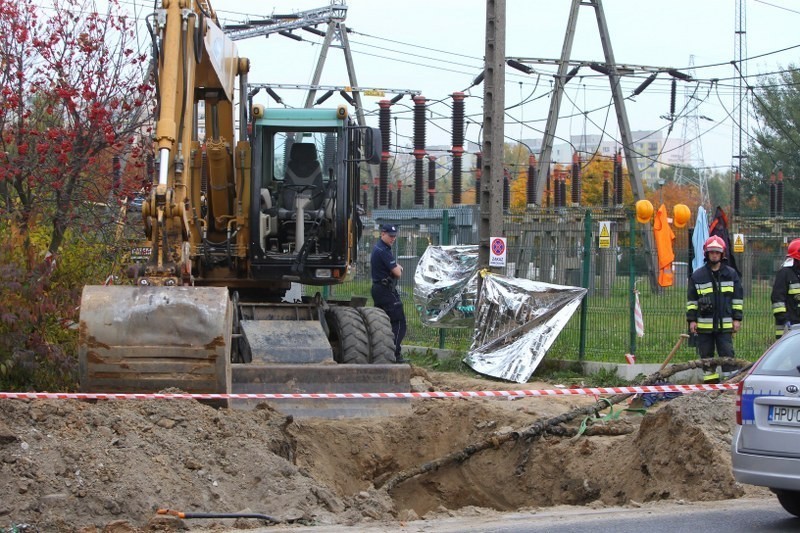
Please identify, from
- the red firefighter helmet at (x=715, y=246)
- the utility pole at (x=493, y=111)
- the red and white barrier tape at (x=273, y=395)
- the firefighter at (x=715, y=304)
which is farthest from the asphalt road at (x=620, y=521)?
the utility pole at (x=493, y=111)

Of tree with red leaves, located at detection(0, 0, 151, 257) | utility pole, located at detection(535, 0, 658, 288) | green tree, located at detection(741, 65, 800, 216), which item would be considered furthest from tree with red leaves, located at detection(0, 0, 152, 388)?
green tree, located at detection(741, 65, 800, 216)

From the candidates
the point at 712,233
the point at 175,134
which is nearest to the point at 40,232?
the point at 175,134

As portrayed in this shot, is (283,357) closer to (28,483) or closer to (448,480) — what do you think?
(448,480)

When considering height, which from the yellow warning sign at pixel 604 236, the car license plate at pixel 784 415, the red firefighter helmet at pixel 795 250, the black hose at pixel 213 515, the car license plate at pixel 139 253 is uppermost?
the yellow warning sign at pixel 604 236

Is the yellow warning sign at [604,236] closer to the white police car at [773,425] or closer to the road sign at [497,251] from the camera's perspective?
the road sign at [497,251]

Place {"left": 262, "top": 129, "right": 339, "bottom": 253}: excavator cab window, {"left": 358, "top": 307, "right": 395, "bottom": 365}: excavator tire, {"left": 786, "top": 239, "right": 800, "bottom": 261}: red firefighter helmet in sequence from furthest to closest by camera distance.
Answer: {"left": 786, "top": 239, "right": 800, "bottom": 261}: red firefighter helmet
{"left": 262, "top": 129, "right": 339, "bottom": 253}: excavator cab window
{"left": 358, "top": 307, "right": 395, "bottom": 365}: excavator tire

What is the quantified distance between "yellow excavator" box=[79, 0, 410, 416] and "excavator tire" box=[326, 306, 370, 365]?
0.06ft

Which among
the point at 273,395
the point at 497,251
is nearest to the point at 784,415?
the point at 273,395

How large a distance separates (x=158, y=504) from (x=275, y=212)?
545 centimetres

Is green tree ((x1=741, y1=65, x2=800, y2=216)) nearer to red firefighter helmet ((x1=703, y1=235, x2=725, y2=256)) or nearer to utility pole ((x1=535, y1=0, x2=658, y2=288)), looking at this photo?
utility pole ((x1=535, y1=0, x2=658, y2=288))

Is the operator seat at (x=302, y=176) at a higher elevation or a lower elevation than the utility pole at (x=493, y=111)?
lower

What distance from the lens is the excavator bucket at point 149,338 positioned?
31.2 feet

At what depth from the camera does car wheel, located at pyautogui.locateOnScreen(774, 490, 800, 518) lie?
7.93 m

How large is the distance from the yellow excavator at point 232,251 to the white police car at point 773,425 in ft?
14.4
